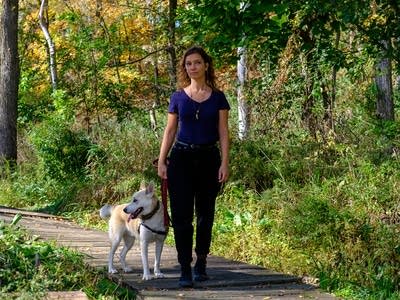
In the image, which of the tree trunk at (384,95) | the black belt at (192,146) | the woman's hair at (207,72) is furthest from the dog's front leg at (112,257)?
the tree trunk at (384,95)

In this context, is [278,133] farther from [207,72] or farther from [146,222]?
[207,72]

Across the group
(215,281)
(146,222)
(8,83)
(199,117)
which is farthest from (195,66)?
(8,83)

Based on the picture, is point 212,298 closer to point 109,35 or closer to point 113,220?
point 113,220

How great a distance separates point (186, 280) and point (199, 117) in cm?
144

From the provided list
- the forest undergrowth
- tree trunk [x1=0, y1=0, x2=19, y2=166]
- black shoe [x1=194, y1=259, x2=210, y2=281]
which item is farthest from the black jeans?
tree trunk [x1=0, y1=0, x2=19, y2=166]

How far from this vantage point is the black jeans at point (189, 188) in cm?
639

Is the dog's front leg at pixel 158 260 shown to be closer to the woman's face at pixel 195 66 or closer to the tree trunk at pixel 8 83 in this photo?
the woman's face at pixel 195 66

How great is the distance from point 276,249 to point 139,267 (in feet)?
5.80

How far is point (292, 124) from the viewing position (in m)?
11.2

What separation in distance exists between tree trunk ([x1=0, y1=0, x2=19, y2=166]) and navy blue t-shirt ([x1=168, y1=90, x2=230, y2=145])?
11.6 metres

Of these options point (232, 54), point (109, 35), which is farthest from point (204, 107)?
point (109, 35)

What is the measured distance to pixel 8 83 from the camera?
17484 millimetres

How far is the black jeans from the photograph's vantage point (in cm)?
639

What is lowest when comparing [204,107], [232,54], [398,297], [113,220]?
[398,297]
